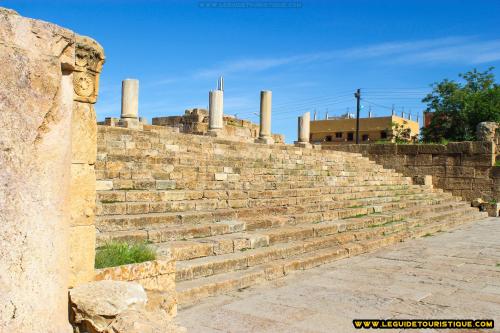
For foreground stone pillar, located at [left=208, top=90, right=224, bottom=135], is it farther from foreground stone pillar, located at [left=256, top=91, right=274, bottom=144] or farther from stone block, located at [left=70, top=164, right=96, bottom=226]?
stone block, located at [left=70, top=164, right=96, bottom=226]

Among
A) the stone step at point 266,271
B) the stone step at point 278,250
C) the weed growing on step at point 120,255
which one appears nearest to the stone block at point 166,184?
the stone step at point 278,250

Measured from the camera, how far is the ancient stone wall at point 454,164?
15625mm

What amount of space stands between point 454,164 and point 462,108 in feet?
23.1

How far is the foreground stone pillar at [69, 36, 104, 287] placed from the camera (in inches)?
123

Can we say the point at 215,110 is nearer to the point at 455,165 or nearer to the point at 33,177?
the point at 455,165

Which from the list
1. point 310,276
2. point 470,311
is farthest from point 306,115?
point 470,311

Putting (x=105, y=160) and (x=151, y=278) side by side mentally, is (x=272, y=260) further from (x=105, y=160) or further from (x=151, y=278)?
(x=105, y=160)

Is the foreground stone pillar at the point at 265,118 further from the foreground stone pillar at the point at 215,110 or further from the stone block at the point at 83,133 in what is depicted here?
the stone block at the point at 83,133

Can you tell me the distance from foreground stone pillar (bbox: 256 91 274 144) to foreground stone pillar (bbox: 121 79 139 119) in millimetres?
5460

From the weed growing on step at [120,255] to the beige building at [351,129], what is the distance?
1553 inches

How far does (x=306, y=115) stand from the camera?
20.8 meters

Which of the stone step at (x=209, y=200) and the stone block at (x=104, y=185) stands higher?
the stone block at (x=104, y=185)

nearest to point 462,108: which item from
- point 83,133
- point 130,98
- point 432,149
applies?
point 432,149

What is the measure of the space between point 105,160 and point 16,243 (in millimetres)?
5365
